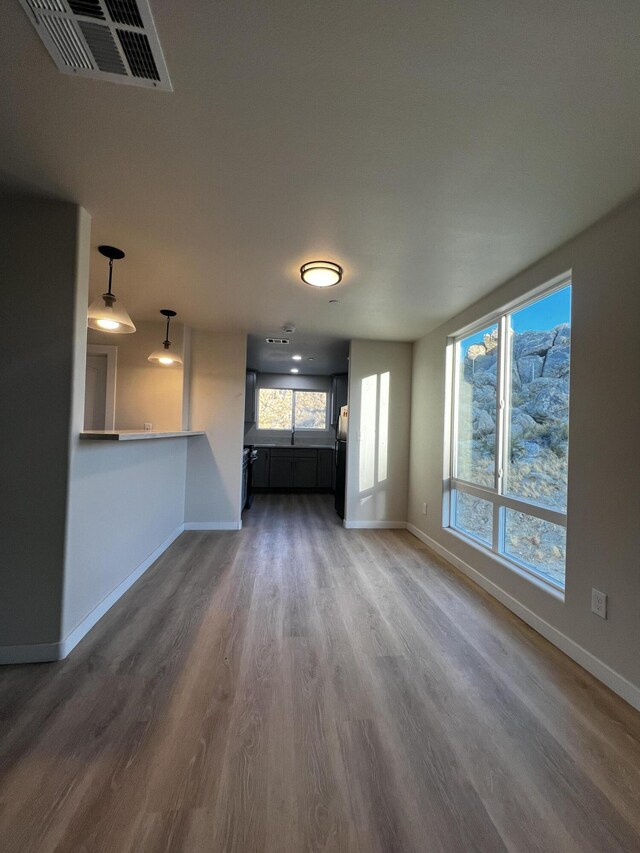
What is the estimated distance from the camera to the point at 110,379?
3820 mm

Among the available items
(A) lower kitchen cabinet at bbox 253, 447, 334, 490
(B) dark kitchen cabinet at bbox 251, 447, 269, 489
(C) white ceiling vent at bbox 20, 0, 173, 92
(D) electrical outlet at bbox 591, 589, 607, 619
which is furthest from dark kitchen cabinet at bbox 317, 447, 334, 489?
(C) white ceiling vent at bbox 20, 0, 173, 92

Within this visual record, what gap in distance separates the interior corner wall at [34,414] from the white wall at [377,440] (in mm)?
3068

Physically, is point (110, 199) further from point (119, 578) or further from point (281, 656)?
Answer: point (281, 656)

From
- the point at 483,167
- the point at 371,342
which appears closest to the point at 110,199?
the point at 483,167

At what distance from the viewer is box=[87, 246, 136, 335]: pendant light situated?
2.26 meters

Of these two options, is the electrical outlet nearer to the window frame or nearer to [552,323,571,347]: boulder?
[552,323,571,347]: boulder

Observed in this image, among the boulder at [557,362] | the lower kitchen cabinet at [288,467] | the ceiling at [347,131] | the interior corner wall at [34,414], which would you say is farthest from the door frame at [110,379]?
the boulder at [557,362]

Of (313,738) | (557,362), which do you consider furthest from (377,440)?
(313,738)

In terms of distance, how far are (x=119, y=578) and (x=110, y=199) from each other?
2.38 metres

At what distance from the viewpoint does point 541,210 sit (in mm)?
1793

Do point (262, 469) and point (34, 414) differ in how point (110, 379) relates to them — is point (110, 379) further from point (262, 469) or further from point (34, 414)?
point (262, 469)

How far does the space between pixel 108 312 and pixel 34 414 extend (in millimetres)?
820

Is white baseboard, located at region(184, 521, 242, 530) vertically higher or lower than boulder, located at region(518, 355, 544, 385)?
lower

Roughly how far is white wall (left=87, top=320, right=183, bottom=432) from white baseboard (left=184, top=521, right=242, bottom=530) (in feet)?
3.85
